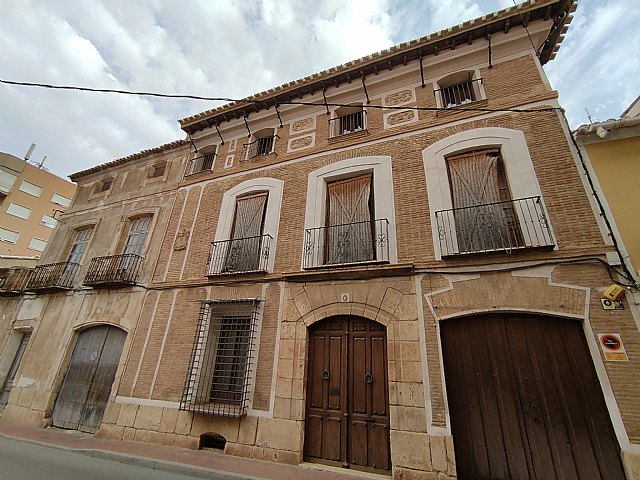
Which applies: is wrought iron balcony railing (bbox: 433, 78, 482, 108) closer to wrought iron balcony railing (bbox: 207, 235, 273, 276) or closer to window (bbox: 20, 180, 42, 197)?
wrought iron balcony railing (bbox: 207, 235, 273, 276)

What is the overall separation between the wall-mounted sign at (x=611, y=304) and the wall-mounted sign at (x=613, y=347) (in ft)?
1.17

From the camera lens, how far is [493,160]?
546 centimetres

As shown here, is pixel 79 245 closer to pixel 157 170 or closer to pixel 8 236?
pixel 157 170

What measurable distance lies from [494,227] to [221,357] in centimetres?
596

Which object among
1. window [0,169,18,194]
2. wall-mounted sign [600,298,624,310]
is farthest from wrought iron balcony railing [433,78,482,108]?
window [0,169,18,194]

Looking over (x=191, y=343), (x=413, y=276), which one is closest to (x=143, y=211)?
(x=191, y=343)

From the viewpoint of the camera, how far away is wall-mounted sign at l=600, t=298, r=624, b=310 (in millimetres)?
3866

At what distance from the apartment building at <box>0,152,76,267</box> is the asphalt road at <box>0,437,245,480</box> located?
21.2m

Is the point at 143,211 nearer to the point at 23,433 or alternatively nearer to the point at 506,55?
the point at 23,433

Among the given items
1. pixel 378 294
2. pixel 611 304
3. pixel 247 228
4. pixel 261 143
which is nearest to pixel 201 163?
pixel 261 143

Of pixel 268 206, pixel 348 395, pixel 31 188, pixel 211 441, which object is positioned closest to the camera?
pixel 348 395

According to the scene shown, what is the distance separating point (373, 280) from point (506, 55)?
5805 mm

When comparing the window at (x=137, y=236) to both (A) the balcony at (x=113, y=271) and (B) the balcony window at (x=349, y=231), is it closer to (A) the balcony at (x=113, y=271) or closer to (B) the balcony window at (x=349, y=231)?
(A) the balcony at (x=113, y=271)

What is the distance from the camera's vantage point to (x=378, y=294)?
17.0ft
